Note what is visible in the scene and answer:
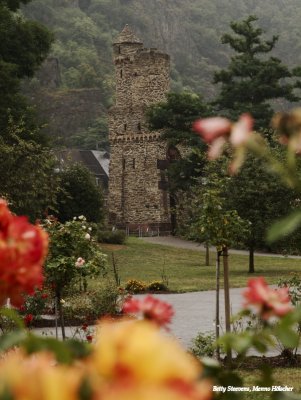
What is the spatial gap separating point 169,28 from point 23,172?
109 meters

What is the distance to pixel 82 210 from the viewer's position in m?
37.0

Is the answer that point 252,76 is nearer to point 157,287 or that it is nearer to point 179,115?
point 179,115

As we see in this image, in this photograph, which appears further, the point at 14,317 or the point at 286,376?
the point at 286,376

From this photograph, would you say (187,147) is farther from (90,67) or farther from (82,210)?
(90,67)

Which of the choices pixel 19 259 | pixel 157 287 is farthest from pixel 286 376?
pixel 157 287

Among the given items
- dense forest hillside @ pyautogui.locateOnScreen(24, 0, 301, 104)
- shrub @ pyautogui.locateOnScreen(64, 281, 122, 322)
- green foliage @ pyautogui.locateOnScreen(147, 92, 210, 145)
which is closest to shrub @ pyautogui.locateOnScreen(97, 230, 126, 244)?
green foliage @ pyautogui.locateOnScreen(147, 92, 210, 145)

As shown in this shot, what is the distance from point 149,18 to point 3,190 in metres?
108

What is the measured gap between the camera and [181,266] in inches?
1224

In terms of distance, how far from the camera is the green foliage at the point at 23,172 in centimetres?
2314

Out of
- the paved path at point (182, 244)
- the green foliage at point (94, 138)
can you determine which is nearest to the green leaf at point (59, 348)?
the paved path at point (182, 244)

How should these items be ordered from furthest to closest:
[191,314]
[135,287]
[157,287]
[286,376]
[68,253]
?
[157,287] < [135,287] < [191,314] < [68,253] < [286,376]

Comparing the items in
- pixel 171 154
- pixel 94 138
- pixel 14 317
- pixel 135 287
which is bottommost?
pixel 135 287

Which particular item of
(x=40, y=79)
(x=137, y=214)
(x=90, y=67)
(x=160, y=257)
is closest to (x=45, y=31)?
(x=160, y=257)

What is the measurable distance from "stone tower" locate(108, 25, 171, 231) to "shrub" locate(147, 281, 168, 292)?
89.5ft
